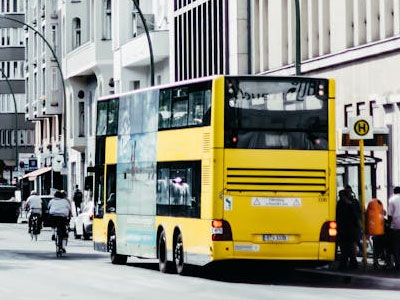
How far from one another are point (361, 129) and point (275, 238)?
3438 millimetres

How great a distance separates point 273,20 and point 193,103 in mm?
24723

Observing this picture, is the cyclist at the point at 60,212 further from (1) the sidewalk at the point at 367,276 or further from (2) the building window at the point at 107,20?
(2) the building window at the point at 107,20

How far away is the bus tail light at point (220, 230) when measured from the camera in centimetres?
2805

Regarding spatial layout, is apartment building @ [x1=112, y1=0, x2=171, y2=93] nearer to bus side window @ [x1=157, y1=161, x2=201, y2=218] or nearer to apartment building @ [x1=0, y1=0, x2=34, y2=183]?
bus side window @ [x1=157, y1=161, x2=201, y2=218]

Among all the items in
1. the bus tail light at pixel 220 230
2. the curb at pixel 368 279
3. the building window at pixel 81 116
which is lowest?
the curb at pixel 368 279

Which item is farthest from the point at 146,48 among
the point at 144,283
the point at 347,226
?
the point at 144,283

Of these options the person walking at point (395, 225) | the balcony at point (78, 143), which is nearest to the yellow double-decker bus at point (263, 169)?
the person walking at point (395, 225)

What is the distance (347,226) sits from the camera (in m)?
32.0

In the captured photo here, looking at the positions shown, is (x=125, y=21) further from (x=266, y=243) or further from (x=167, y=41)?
(x=266, y=243)

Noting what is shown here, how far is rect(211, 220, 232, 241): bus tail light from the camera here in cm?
2805

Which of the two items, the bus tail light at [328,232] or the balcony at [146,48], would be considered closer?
the bus tail light at [328,232]

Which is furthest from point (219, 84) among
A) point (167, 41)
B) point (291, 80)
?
point (167, 41)

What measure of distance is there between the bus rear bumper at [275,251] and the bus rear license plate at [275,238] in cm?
7

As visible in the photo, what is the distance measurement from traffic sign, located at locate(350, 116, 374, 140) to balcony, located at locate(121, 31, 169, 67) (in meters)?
37.0
